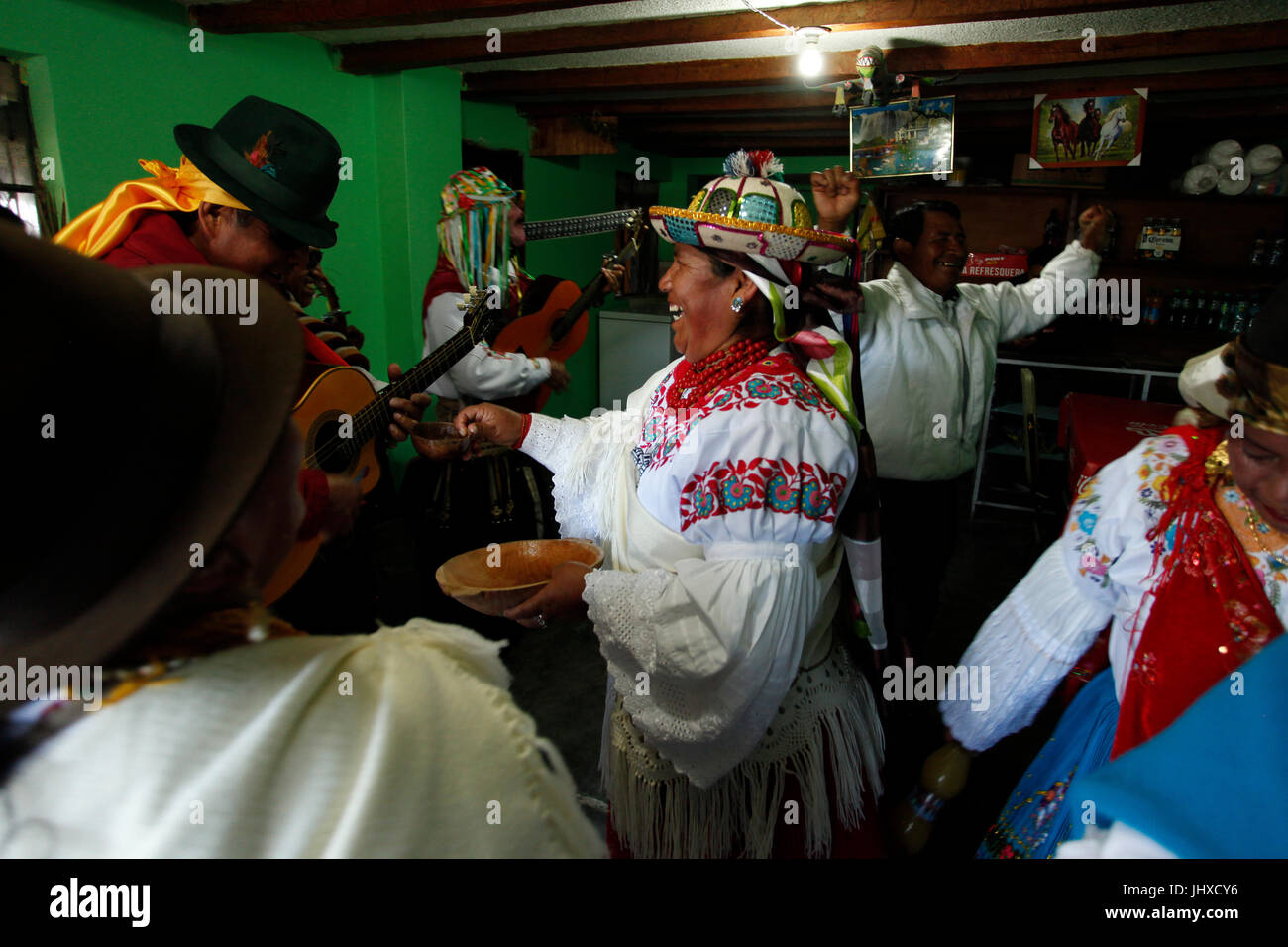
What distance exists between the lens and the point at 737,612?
1212mm

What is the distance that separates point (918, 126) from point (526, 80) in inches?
106

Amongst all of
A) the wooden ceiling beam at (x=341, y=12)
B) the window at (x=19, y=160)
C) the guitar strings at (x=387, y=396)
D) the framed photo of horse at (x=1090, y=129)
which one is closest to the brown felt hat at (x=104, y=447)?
the guitar strings at (x=387, y=396)

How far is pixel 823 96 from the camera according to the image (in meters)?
5.21

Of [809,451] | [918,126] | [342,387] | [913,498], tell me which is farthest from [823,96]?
[809,451]

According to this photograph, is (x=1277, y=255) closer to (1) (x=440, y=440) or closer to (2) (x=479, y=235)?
(2) (x=479, y=235)

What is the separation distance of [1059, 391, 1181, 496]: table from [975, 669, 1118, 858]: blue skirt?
179cm

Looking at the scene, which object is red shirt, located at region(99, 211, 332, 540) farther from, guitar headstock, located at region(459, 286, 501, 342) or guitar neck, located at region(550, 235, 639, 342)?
guitar neck, located at region(550, 235, 639, 342)

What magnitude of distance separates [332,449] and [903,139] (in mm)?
3137

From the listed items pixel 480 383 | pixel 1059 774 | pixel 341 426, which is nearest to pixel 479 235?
pixel 480 383

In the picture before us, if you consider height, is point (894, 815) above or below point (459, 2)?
below

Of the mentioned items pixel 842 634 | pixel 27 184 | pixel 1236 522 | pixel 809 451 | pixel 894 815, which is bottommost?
pixel 894 815

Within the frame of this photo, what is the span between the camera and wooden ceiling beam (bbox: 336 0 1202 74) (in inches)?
117

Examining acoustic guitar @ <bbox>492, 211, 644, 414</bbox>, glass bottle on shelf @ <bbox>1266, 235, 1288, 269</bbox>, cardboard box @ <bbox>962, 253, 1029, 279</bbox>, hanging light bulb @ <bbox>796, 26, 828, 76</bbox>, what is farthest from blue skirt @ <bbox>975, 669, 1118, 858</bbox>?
glass bottle on shelf @ <bbox>1266, 235, 1288, 269</bbox>
